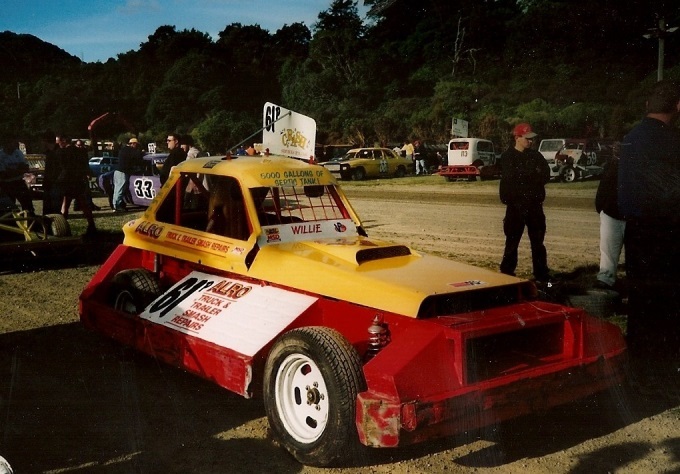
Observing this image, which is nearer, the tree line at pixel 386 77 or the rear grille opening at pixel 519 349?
the rear grille opening at pixel 519 349

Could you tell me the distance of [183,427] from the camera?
3979mm

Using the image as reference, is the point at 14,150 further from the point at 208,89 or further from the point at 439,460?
the point at 208,89

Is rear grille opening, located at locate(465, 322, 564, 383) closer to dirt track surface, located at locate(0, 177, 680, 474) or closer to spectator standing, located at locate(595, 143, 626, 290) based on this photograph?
dirt track surface, located at locate(0, 177, 680, 474)

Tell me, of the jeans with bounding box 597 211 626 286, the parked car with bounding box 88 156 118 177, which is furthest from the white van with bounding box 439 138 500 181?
the jeans with bounding box 597 211 626 286

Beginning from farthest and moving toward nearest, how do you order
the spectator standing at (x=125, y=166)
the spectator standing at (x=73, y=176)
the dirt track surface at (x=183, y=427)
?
the spectator standing at (x=125, y=166) < the spectator standing at (x=73, y=176) < the dirt track surface at (x=183, y=427)

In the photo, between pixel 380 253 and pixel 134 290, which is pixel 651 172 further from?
pixel 134 290

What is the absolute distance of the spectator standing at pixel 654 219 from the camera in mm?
4117

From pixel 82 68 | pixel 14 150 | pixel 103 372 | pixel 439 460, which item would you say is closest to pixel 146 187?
pixel 14 150

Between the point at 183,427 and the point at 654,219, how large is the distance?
3.01 meters

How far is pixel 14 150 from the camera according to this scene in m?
10.8

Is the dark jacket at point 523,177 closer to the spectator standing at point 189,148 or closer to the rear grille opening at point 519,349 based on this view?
the rear grille opening at point 519,349

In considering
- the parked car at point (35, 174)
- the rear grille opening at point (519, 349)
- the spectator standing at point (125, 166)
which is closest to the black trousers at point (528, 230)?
the rear grille opening at point (519, 349)

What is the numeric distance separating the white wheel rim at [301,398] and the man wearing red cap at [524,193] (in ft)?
12.5

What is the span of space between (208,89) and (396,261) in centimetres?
4127
